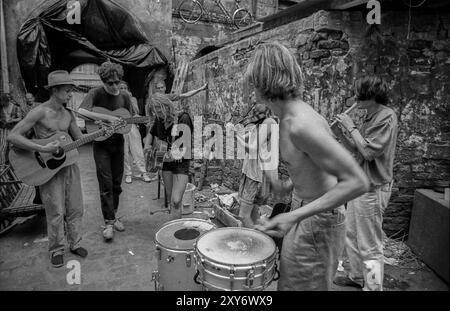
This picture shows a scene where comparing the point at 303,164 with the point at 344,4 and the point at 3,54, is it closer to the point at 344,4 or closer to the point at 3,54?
the point at 344,4

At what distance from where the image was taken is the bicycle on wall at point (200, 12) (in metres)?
10.8

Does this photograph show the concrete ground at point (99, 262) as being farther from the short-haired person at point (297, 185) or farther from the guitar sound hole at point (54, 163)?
the short-haired person at point (297, 185)

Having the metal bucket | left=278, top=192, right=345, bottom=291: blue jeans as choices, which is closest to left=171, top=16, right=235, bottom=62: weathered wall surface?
the metal bucket

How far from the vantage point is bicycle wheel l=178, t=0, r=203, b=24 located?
10789 mm

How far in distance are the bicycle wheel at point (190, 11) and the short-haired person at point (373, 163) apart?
365 inches

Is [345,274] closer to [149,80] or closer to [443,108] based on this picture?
[443,108]

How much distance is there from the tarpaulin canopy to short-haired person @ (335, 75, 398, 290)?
775cm

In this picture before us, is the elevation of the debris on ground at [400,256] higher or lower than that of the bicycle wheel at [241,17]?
lower

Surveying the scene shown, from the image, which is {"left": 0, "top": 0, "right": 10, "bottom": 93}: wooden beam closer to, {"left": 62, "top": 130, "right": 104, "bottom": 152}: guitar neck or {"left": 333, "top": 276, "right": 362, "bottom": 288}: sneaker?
{"left": 62, "top": 130, "right": 104, "bottom": 152}: guitar neck

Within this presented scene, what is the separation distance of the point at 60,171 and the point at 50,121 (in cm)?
61

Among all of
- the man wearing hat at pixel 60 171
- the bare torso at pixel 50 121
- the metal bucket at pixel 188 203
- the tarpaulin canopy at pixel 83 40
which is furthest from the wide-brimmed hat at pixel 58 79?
the tarpaulin canopy at pixel 83 40
